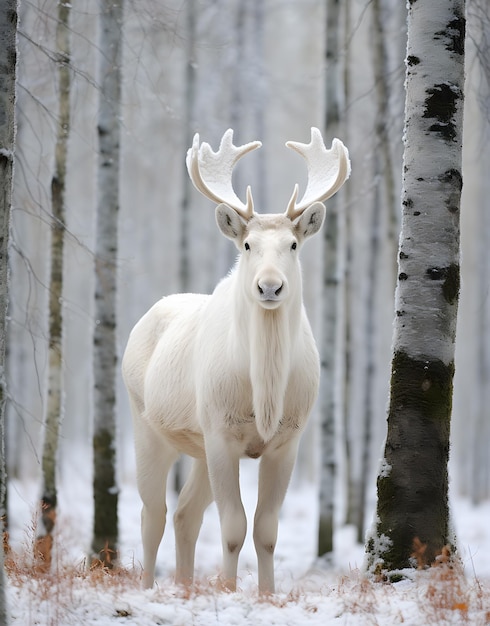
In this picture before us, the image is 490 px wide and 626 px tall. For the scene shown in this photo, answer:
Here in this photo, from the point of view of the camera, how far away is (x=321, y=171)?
214 inches

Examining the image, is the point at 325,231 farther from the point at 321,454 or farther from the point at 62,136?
the point at 62,136

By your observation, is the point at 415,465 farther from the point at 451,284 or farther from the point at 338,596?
the point at 451,284

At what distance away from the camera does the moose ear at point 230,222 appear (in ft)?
16.2

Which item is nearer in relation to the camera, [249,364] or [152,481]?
[249,364]

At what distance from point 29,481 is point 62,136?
42.1 feet

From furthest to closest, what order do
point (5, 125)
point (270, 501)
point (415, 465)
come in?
1. point (270, 501)
2. point (415, 465)
3. point (5, 125)

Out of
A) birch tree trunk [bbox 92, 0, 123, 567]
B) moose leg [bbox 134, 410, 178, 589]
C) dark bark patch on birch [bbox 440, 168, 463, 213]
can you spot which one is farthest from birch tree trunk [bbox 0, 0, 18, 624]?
birch tree trunk [bbox 92, 0, 123, 567]

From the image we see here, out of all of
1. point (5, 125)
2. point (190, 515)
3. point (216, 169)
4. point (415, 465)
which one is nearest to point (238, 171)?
point (216, 169)

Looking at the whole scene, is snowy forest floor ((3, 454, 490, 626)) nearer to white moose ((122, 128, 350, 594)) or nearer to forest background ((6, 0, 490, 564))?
white moose ((122, 128, 350, 594))

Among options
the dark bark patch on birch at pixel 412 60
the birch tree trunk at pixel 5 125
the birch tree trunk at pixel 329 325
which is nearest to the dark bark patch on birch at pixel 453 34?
the dark bark patch on birch at pixel 412 60

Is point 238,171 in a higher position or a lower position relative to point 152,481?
higher

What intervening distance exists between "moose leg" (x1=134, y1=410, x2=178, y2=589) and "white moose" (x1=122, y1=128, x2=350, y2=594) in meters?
0.23

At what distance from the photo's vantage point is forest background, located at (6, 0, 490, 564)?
7.48 meters

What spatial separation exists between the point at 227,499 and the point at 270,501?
281 mm
